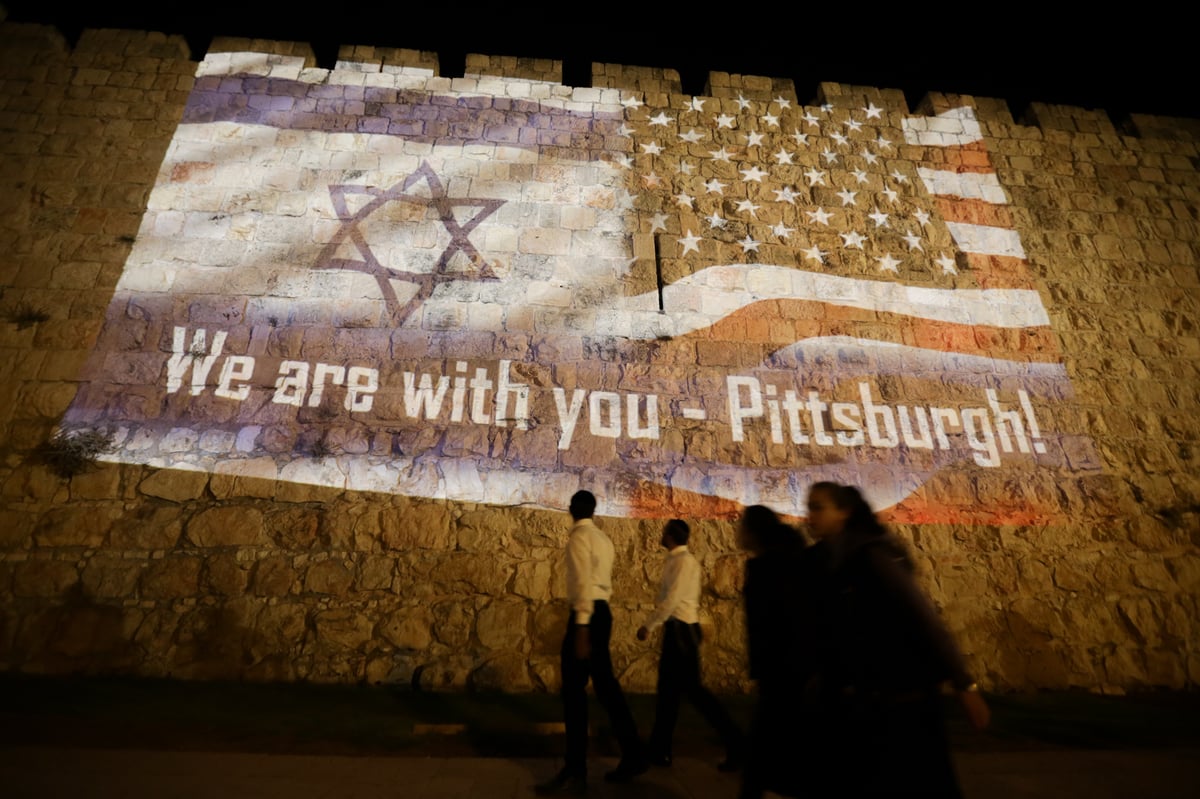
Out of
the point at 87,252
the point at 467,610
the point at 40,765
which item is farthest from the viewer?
the point at 87,252

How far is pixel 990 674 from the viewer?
4566 mm

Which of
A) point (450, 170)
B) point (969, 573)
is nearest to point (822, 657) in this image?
point (969, 573)

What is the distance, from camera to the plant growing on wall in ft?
14.8

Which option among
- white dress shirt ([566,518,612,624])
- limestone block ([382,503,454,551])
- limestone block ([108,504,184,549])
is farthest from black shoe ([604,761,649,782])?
limestone block ([108,504,184,549])

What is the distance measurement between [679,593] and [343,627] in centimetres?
275

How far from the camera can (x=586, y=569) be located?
2668 mm

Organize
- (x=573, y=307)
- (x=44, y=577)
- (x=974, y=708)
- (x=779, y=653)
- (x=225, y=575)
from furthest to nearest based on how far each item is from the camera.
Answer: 1. (x=573, y=307)
2. (x=225, y=575)
3. (x=44, y=577)
4. (x=779, y=653)
5. (x=974, y=708)

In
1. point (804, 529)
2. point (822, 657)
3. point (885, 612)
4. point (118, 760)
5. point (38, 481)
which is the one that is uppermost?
point (38, 481)

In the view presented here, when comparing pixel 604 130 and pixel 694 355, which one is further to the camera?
pixel 604 130

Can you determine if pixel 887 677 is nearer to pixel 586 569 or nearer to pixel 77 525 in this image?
pixel 586 569

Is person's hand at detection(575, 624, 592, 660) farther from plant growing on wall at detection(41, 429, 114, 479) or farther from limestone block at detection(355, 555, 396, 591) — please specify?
plant growing on wall at detection(41, 429, 114, 479)

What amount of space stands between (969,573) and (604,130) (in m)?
5.43

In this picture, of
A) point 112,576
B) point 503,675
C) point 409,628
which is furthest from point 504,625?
point 112,576

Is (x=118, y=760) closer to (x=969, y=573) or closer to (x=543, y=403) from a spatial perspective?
(x=543, y=403)
